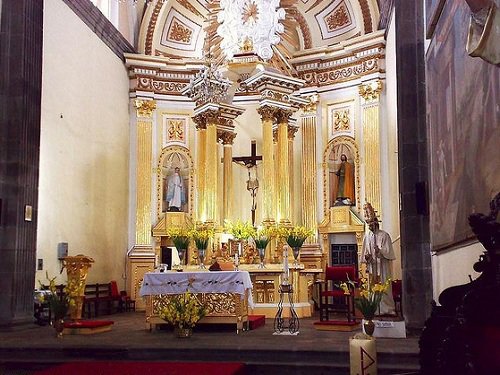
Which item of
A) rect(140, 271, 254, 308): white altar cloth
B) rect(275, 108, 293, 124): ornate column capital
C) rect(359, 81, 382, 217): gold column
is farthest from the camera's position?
rect(359, 81, 382, 217): gold column

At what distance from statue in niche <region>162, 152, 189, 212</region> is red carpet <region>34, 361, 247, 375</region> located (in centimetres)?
955

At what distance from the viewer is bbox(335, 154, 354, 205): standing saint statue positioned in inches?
622

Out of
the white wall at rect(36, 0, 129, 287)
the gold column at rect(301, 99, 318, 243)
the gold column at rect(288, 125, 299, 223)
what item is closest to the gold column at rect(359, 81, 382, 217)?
the gold column at rect(301, 99, 318, 243)

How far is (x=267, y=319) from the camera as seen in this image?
12430mm

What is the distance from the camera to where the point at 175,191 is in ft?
55.3

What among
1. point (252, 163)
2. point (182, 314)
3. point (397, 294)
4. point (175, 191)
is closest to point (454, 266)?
point (397, 294)

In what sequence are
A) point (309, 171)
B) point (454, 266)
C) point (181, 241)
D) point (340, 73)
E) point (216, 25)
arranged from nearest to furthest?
point (454, 266), point (181, 241), point (309, 171), point (340, 73), point (216, 25)

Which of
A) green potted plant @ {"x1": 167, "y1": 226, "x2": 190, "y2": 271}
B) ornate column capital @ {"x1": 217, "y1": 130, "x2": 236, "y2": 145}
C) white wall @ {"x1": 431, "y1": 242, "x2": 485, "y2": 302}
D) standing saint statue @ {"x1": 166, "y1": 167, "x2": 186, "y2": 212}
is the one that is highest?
ornate column capital @ {"x1": 217, "y1": 130, "x2": 236, "y2": 145}

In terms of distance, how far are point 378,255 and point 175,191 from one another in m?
8.32

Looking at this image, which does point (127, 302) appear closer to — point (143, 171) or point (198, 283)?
point (143, 171)

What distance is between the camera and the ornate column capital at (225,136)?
15156 millimetres

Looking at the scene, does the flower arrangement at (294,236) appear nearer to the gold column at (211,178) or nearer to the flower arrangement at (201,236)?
the flower arrangement at (201,236)

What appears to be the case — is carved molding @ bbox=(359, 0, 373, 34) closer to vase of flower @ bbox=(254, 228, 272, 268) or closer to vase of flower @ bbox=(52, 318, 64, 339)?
vase of flower @ bbox=(254, 228, 272, 268)

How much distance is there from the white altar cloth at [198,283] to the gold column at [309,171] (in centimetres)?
623
